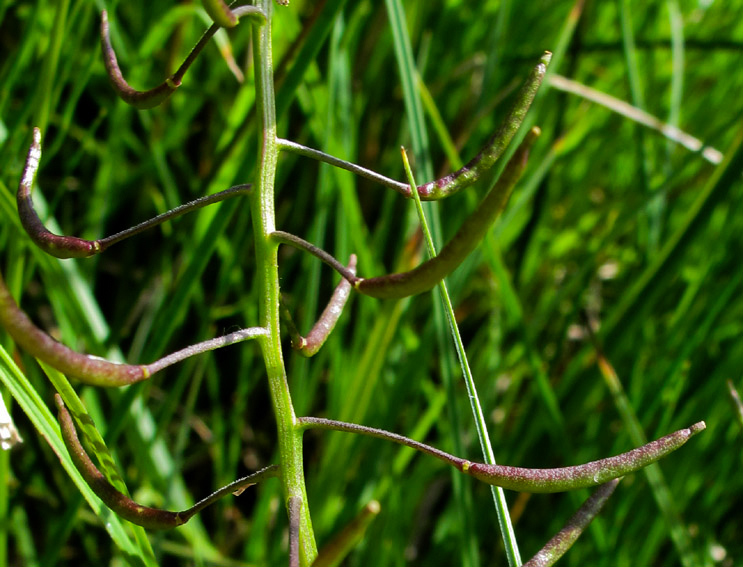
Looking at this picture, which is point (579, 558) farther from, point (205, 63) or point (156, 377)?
point (205, 63)

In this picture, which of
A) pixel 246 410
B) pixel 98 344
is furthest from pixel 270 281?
pixel 246 410

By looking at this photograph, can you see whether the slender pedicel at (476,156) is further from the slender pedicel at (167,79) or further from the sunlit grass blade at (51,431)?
the sunlit grass blade at (51,431)

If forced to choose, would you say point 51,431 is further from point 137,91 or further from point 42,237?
point 137,91

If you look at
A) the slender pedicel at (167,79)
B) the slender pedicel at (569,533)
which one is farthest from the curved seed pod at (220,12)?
the slender pedicel at (569,533)

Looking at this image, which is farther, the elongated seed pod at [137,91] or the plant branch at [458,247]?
the elongated seed pod at [137,91]

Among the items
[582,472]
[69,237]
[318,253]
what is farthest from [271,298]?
[582,472]

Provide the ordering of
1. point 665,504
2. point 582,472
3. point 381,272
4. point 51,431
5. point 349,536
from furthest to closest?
point 381,272 < point 665,504 < point 51,431 < point 582,472 < point 349,536
